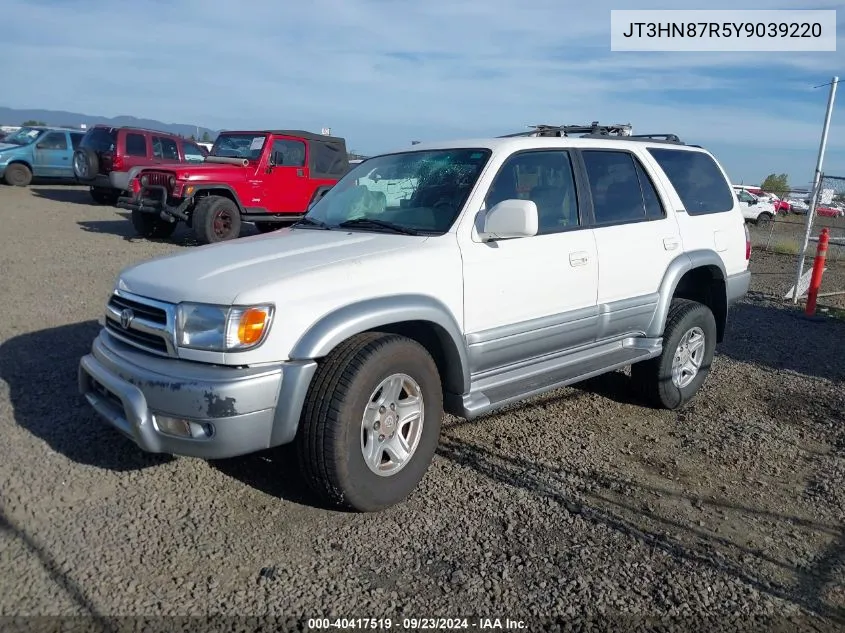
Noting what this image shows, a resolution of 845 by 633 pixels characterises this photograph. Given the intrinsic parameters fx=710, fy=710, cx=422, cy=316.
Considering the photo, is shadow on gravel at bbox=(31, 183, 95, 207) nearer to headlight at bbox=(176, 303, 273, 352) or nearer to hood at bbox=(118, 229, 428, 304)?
hood at bbox=(118, 229, 428, 304)

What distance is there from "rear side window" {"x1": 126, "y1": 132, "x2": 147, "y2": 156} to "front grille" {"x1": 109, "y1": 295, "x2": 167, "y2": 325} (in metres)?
13.5

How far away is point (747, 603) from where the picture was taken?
9.46 feet

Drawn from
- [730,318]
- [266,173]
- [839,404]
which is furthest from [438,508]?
[266,173]

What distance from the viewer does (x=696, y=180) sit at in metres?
5.43

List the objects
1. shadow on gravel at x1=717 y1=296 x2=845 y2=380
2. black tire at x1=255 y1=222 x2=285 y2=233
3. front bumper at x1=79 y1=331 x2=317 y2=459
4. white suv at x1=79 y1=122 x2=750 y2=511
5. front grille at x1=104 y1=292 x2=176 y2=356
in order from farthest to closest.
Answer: black tire at x1=255 y1=222 x2=285 y2=233
shadow on gravel at x1=717 y1=296 x2=845 y2=380
front grille at x1=104 y1=292 x2=176 y2=356
white suv at x1=79 y1=122 x2=750 y2=511
front bumper at x1=79 y1=331 x2=317 y2=459

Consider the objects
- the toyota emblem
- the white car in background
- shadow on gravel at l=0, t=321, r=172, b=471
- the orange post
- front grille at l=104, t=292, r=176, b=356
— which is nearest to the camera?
front grille at l=104, t=292, r=176, b=356

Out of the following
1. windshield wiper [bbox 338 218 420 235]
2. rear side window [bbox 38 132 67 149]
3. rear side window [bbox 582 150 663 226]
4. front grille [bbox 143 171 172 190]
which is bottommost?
windshield wiper [bbox 338 218 420 235]

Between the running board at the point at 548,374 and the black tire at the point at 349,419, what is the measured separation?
0.45 meters

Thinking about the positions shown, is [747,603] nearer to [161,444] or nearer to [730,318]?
[161,444]

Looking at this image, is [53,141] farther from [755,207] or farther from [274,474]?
[755,207]

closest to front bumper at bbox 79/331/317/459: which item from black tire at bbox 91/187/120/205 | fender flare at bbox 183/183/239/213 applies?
fender flare at bbox 183/183/239/213

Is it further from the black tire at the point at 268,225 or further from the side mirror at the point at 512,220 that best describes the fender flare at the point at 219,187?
the side mirror at the point at 512,220

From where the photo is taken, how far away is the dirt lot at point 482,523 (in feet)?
9.31

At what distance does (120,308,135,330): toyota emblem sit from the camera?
3.46m
